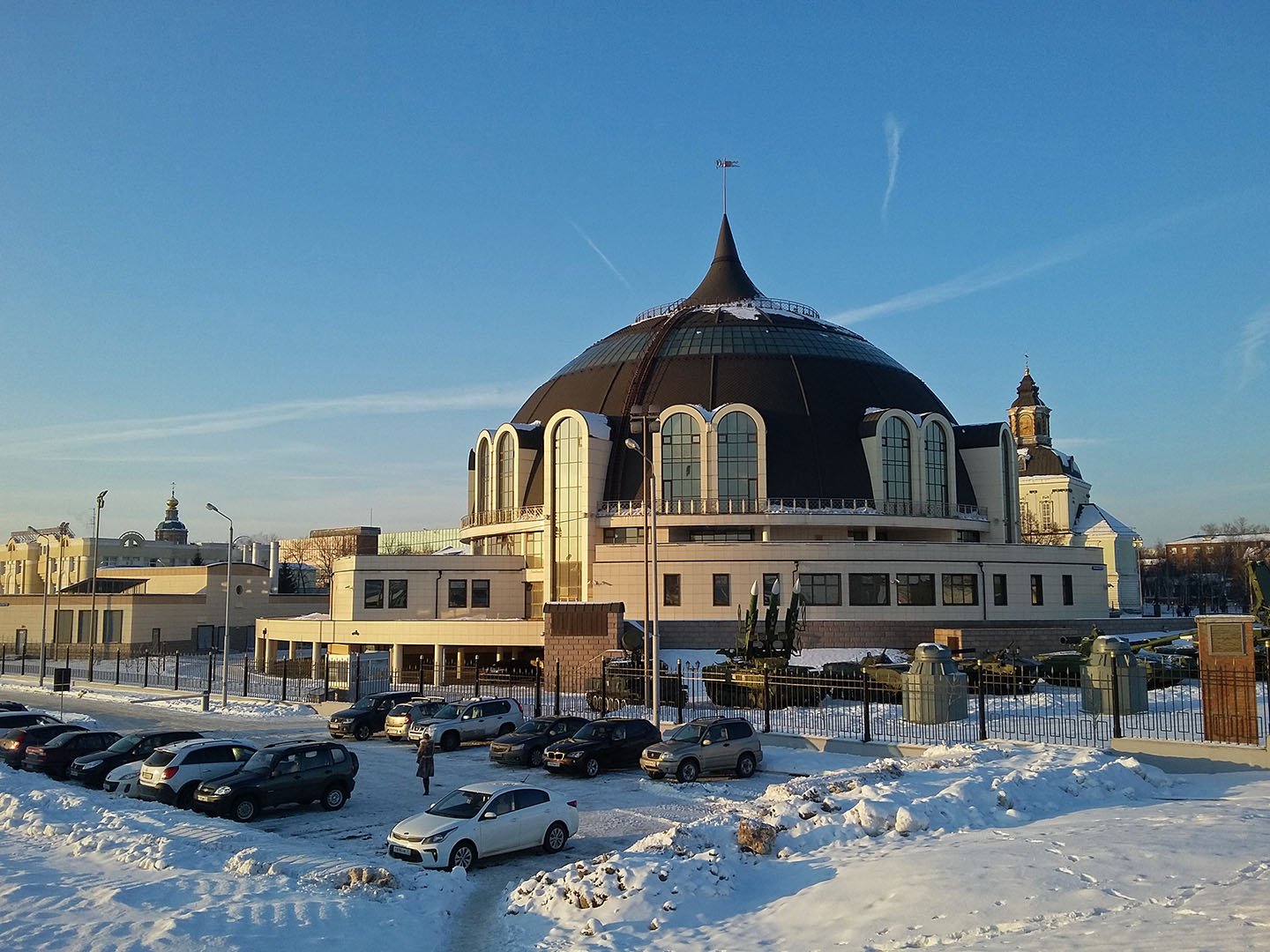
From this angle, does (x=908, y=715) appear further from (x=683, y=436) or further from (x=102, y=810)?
(x=683, y=436)

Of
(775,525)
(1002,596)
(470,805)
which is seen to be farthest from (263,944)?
(1002,596)

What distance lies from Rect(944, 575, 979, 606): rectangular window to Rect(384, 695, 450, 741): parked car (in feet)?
106

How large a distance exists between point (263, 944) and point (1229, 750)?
20.8 m

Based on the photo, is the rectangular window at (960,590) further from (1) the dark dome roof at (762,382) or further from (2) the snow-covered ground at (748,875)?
(2) the snow-covered ground at (748,875)

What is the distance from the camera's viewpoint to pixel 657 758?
26.0 meters

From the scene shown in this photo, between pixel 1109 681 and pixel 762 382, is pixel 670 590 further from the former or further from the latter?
pixel 1109 681

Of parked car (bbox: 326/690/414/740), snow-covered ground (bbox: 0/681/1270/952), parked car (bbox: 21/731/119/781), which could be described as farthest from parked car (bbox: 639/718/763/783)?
parked car (bbox: 21/731/119/781)

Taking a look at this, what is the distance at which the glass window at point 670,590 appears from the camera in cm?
5459

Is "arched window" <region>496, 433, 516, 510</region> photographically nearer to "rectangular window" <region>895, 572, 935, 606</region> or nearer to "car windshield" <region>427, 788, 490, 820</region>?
"rectangular window" <region>895, 572, 935, 606</region>

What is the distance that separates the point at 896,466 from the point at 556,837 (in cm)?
4652

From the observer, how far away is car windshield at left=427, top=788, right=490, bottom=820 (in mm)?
18406

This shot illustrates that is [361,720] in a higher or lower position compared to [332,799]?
higher

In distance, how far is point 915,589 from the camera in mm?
56531

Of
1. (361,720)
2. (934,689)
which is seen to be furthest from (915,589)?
(361,720)
